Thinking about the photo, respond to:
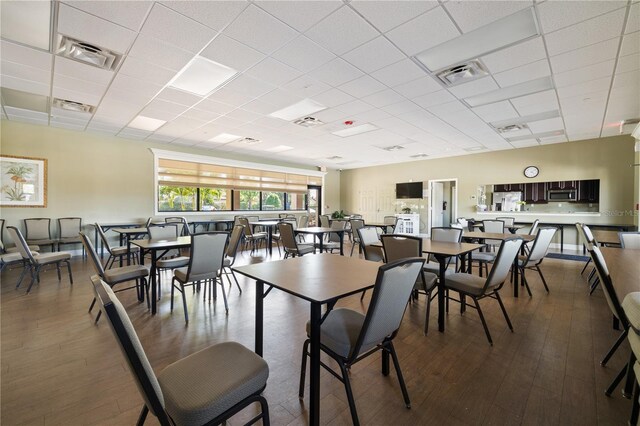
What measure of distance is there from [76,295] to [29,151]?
4.18m

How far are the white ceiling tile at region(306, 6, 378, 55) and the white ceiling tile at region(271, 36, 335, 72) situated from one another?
0.09 metres

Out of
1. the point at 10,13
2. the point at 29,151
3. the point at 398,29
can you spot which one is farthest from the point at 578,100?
the point at 29,151

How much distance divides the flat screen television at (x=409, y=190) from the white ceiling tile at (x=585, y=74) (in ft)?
20.4

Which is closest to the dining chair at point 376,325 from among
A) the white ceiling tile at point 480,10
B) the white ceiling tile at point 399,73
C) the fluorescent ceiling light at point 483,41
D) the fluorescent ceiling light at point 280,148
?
the white ceiling tile at point 480,10

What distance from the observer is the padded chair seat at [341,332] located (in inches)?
57.2

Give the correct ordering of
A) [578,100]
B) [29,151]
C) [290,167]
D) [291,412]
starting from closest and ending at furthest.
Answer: [291,412] < [578,100] < [29,151] < [290,167]

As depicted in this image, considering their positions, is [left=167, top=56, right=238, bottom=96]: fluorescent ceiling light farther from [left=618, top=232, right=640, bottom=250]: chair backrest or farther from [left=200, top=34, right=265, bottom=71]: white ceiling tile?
[left=618, top=232, right=640, bottom=250]: chair backrest

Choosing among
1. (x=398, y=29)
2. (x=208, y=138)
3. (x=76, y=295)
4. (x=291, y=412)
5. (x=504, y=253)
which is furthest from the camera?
(x=208, y=138)

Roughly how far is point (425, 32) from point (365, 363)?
3008 millimetres

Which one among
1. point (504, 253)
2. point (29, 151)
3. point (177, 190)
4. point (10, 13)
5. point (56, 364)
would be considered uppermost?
point (10, 13)

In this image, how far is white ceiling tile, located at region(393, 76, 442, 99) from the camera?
12.0 feet

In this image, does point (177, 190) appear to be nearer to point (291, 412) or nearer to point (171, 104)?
point (171, 104)

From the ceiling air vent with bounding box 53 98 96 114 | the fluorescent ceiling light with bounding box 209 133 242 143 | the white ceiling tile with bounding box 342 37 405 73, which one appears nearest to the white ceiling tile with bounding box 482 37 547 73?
the white ceiling tile with bounding box 342 37 405 73

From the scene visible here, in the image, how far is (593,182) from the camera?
270 inches
